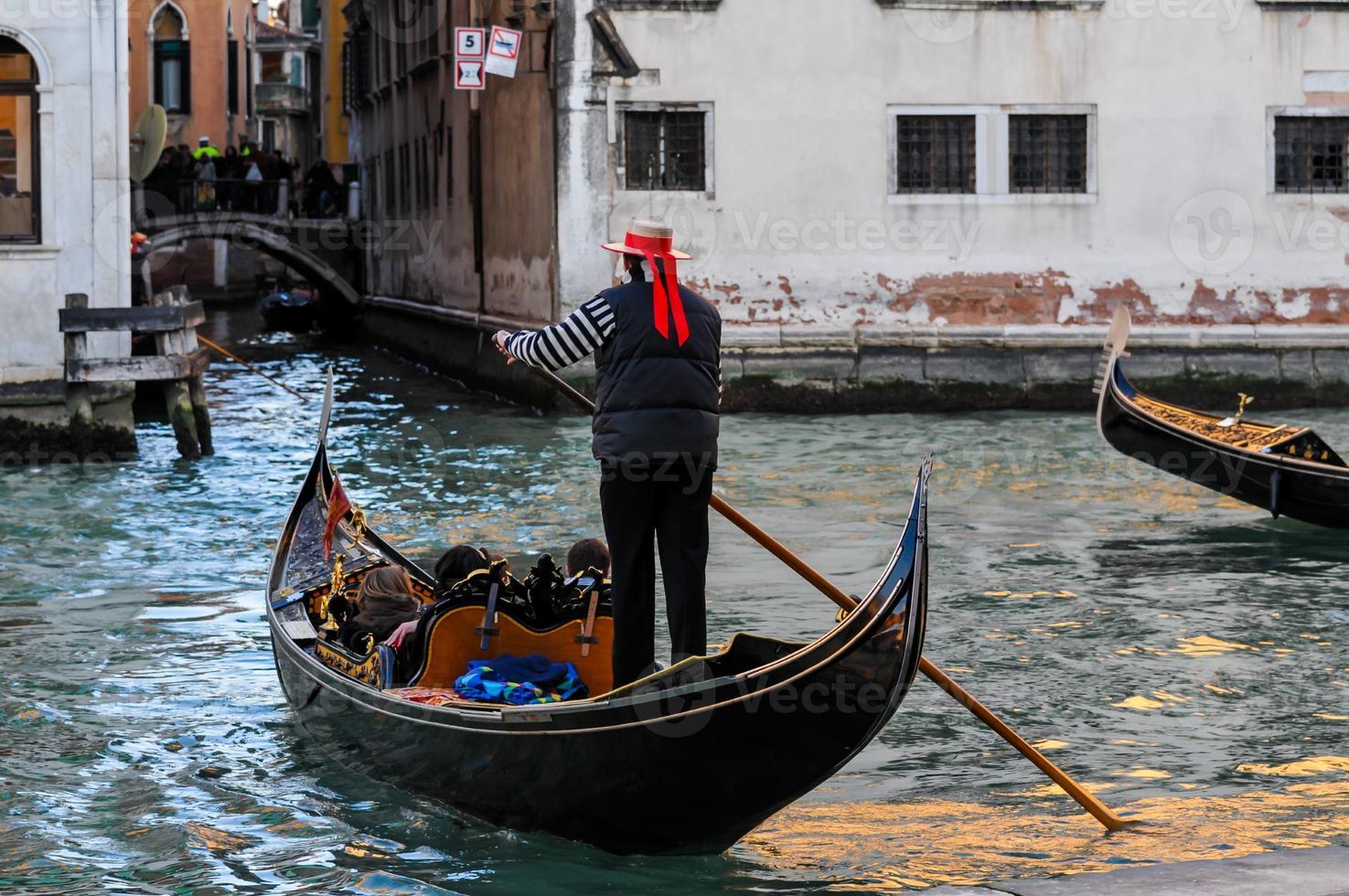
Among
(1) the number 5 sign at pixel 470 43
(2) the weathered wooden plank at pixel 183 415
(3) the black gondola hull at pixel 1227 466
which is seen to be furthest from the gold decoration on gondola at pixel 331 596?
(1) the number 5 sign at pixel 470 43

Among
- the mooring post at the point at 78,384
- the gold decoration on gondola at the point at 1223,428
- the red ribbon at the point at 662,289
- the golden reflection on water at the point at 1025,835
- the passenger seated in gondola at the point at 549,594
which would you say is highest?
the red ribbon at the point at 662,289

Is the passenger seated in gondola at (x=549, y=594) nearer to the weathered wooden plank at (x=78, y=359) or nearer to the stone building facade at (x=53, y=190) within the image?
the weathered wooden plank at (x=78, y=359)

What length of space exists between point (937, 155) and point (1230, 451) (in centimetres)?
527

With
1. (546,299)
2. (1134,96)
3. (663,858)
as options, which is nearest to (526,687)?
(663,858)

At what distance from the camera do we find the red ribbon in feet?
12.6

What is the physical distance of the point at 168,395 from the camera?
10383 millimetres

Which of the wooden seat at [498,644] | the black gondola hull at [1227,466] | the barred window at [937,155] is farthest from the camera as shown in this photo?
the barred window at [937,155]

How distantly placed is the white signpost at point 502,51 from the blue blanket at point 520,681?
8501 mm

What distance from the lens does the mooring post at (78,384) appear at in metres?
9.62

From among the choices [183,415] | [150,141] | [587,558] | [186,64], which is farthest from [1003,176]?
[186,64]

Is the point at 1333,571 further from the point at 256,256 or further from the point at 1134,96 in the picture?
the point at 256,256

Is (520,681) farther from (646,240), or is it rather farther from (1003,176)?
(1003,176)

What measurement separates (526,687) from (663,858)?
1.74 ft

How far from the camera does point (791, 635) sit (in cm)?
600
